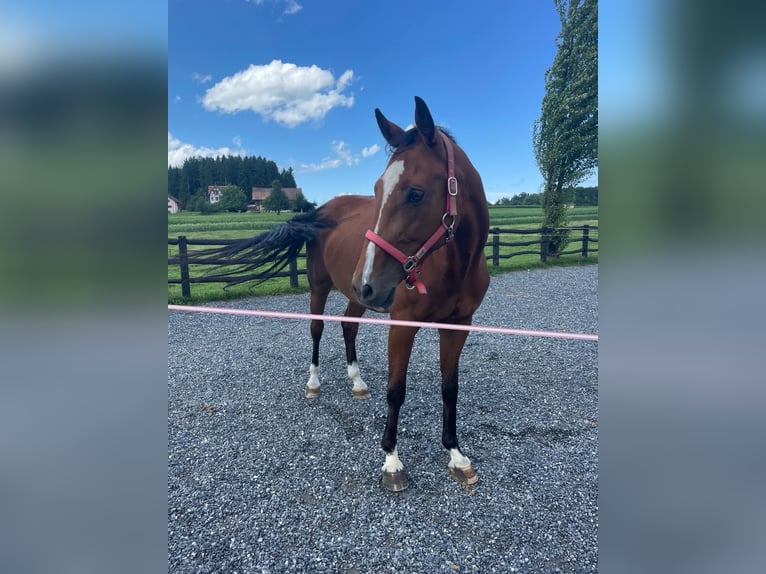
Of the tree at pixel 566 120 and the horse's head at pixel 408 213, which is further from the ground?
the tree at pixel 566 120

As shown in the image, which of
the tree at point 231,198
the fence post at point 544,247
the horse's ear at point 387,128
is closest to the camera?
the horse's ear at point 387,128

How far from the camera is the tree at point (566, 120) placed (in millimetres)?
11641

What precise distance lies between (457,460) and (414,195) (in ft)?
5.95

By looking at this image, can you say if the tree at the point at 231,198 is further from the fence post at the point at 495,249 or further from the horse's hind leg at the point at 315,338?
the horse's hind leg at the point at 315,338

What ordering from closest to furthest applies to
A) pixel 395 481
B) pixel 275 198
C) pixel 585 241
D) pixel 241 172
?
1. pixel 395 481
2. pixel 275 198
3. pixel 241 172
4. pixel 585 241

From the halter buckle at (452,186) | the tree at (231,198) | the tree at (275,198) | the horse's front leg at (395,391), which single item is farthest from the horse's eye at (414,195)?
the tree at (231,198)

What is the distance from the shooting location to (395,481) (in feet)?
7.89

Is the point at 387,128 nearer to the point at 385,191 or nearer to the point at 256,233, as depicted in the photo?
the point at 385,191

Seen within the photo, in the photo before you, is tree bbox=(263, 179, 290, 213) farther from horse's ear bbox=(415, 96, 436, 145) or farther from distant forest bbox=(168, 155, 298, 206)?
horse's ear bbox=(415, 96, 436, 145)

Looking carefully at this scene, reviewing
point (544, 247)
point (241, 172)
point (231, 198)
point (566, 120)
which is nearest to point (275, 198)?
point (231, 198)

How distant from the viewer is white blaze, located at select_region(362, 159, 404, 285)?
190 centimetres

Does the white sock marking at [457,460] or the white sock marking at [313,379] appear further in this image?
the white sock marking at [313,379]

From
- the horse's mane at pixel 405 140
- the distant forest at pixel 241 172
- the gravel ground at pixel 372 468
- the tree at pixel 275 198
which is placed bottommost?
the gravel ground at pixel 372 468
